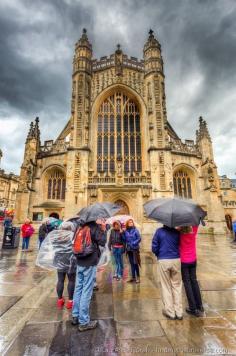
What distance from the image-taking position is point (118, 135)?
21.4 meters

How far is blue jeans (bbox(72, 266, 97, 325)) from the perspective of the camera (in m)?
2.86

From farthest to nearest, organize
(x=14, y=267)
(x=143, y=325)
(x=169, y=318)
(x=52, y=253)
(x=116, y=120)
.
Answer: (x=116, y=120), (x=14, y=267), (x=52, y=253), (x=169, y=318), (x=143, y=325)

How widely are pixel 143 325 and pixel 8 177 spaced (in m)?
57.8

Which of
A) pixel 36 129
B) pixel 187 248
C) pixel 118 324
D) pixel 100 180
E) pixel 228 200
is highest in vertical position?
pixel 36 129

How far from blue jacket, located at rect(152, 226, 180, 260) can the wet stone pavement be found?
0.97 m

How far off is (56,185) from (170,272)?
1847 cm

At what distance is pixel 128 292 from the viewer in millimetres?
4344

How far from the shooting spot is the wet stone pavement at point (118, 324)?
92.7 inches

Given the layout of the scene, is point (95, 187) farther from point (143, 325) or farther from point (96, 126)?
point (143, 325)

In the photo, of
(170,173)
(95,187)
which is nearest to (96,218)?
(95,187)

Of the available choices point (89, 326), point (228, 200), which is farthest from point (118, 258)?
point (228, 200)

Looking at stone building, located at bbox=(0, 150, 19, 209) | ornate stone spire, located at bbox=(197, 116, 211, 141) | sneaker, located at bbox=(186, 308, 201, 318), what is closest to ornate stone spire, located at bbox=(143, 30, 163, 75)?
ornate stone spire, located at bbox=(197, 116, 211, 141)

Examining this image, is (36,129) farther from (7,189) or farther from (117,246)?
(7,189)

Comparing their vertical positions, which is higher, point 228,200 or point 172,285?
point 228,200
